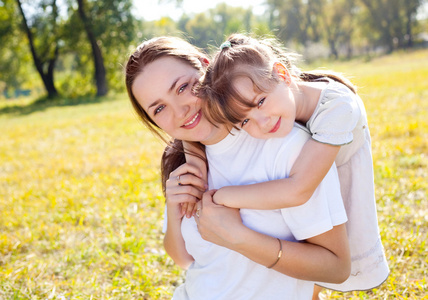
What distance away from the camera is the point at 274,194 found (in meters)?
1.51

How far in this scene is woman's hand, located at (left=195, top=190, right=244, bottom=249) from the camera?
1.58 metres

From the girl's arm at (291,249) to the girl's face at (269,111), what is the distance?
0.36m

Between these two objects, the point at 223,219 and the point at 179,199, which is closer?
the point at 223,219

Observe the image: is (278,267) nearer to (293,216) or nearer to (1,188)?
(293,216)

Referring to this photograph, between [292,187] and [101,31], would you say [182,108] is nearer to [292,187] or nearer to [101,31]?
[292,187]

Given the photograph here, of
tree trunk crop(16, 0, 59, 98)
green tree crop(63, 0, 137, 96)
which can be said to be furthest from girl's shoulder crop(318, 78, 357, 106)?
tree trunk crop(16, 0, 59, 98)

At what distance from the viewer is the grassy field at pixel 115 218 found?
280 cm

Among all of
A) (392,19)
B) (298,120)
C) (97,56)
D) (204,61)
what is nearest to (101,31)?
(97,56)

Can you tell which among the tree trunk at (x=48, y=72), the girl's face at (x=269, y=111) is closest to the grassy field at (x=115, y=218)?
the girl's face at (x=269, y=111)

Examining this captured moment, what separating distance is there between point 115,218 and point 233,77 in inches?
110

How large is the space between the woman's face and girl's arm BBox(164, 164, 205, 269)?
6.4 inches

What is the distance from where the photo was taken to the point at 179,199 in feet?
6.04

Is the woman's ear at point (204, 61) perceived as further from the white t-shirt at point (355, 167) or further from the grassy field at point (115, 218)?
the grassy field at point (115, 218)

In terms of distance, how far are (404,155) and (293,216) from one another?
4.06m
